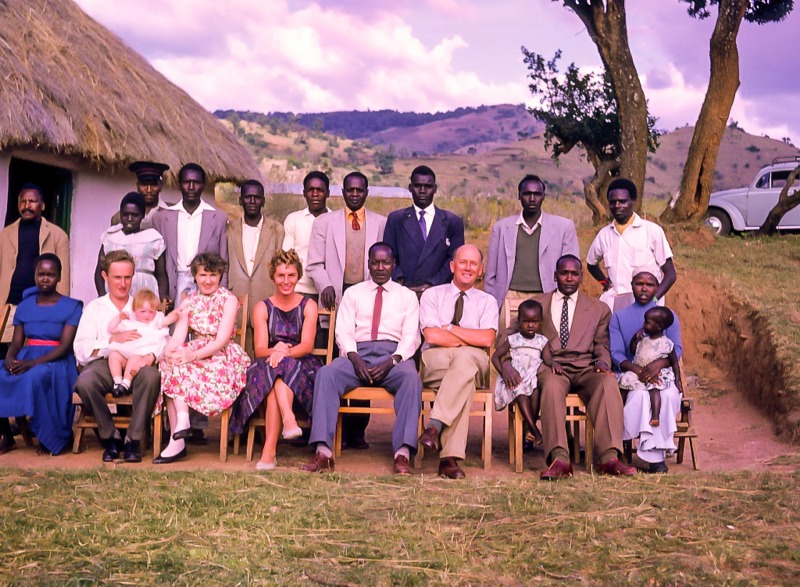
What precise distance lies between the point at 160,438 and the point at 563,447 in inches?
106

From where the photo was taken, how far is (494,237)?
7.07m

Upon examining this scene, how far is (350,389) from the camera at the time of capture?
6430 mm

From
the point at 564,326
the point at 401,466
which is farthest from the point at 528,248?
the point at 401,466

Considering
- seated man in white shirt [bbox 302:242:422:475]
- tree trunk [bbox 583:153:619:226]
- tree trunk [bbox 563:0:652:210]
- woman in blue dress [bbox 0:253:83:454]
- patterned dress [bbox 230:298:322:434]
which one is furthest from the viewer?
tree trunk [bbox 583:153:619:226]

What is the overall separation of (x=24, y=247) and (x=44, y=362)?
1.08m

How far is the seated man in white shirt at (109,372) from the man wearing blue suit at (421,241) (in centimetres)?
190

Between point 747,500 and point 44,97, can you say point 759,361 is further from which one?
point 44,97

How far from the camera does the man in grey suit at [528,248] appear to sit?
273 inches

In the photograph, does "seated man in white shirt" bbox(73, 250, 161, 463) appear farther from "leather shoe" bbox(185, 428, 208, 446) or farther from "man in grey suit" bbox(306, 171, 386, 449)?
"man in grey suit" bbox(306, 171, 386, 449)

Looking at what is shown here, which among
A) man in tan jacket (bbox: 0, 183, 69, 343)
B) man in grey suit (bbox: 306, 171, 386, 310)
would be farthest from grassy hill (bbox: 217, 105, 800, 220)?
man in grey suit (bbox: 306, 171, 386, 310)

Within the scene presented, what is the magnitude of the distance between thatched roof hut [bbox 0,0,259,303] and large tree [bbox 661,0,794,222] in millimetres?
6677

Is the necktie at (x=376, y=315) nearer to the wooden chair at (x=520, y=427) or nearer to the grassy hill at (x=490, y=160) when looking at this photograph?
the wooden chair at (x=520, y=427)

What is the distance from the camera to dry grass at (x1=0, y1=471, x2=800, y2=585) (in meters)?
3.87

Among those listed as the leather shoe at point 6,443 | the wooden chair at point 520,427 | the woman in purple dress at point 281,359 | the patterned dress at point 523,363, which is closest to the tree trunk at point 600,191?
the wooden chair at point 520,427
